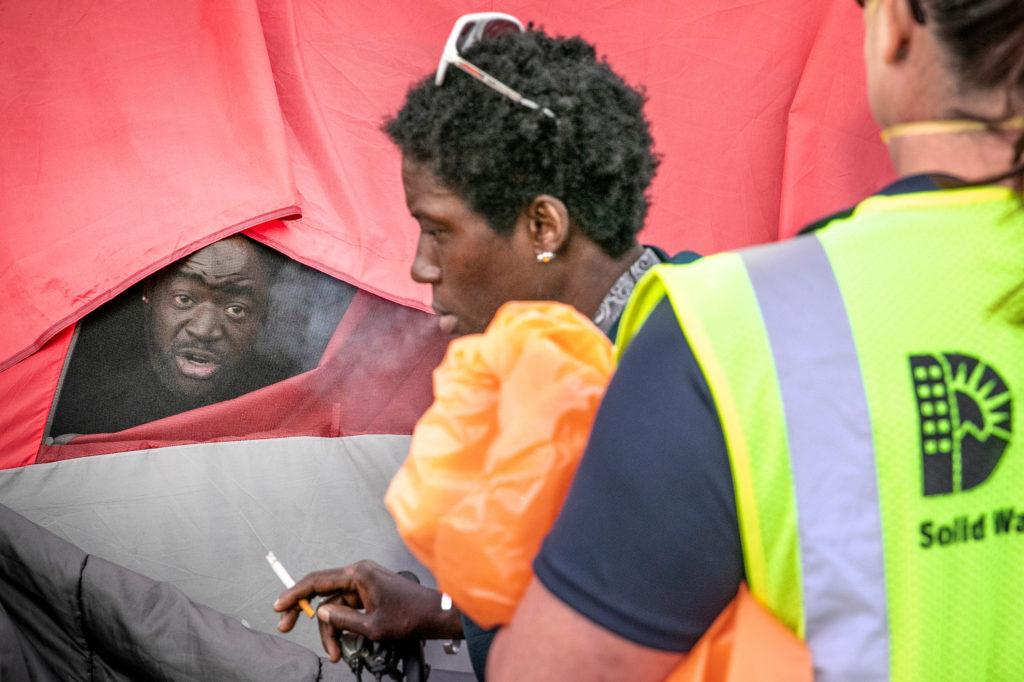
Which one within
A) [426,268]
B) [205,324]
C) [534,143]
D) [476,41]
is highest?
[476,41]

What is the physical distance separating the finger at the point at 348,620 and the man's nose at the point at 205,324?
729 mm

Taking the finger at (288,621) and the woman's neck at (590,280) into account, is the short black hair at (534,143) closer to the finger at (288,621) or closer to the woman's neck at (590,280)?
the woman's neck at (590,280)

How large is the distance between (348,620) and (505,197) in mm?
580

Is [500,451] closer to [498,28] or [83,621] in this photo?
[498,28]

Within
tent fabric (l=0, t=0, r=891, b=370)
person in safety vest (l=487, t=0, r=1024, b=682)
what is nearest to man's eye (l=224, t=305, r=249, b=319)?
tent fabric (l=0, t=0, r=891, b=370)

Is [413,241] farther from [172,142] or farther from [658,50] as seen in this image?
[658,50]

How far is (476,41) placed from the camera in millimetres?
1377

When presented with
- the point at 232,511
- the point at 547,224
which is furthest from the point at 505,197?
the point at 232,511

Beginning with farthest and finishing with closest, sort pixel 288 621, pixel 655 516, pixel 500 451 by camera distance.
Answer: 1. pixel 288 621
2. pixel 500 451
3. pixel 655 516

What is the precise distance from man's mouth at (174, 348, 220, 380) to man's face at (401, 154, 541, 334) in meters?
0.69

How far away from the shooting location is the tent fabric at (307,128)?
1817 millimetres

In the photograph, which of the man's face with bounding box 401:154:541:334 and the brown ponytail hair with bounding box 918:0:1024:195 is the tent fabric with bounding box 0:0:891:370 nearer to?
the man's face with bounding box 401:154:541:334

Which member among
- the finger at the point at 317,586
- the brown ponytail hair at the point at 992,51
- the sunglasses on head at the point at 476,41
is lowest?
the finger at the point at 317,586

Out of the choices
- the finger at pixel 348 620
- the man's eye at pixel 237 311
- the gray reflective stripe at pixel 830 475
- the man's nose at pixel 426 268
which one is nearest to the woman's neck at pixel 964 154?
the gray reflective stripe at pixel 830 475
